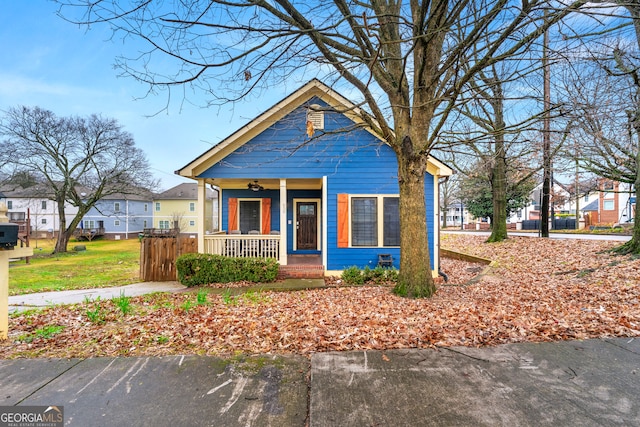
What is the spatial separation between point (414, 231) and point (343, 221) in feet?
12.0

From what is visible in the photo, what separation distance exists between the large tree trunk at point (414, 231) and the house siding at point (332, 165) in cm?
349

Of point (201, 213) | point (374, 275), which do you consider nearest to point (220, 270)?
point (201, 213)

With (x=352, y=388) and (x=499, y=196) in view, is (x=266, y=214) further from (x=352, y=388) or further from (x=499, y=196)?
(x=499, y=196)

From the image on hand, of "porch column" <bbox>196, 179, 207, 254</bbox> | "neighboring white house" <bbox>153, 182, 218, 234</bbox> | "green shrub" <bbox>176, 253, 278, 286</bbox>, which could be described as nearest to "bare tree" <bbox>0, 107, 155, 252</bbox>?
"neighboring white house" <bbox>153, 182, 218, 234</bbox>

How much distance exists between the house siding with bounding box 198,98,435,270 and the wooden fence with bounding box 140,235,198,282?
231 cm

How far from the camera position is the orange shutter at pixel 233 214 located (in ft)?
37.2

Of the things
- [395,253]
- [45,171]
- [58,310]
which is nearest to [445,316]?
[395,253]

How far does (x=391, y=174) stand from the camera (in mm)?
9047

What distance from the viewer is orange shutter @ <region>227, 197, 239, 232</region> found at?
1134 centimetres

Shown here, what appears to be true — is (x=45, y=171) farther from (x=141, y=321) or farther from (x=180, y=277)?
(x=141, y=321)

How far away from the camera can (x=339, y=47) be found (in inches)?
192

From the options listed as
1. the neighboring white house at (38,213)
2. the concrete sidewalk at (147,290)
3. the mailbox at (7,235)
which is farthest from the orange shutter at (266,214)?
the neighboring white house at (38,213)

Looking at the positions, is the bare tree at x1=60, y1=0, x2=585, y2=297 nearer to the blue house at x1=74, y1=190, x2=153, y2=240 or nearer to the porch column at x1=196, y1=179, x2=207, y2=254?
the porch column at x1=196, y1=179, x2=207, y2=254

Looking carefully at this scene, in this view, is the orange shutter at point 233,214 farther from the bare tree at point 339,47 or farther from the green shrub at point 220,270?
the bare tree at point 339,47
